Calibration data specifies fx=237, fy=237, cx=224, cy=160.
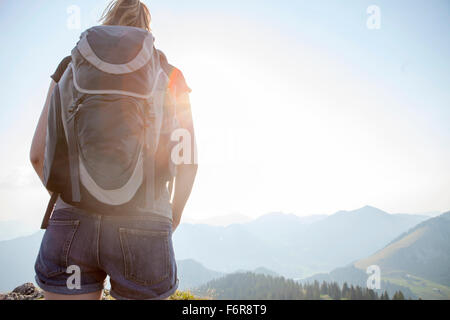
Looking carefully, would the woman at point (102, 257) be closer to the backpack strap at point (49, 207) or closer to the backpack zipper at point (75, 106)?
the backpack strap at point (49, 207)

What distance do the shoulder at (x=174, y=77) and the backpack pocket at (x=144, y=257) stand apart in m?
1.32

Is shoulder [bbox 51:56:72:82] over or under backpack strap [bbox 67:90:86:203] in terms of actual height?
over

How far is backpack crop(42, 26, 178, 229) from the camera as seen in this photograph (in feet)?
5.56

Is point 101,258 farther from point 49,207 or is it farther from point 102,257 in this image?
point 49,207

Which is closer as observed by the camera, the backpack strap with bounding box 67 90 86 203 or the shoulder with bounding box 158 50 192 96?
the backpack strap with bounding box 67 90 86 203

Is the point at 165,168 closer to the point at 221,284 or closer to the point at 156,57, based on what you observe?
the point at 156,57

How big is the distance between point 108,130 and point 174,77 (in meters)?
0.88

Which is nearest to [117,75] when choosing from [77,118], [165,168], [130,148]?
[77,118]

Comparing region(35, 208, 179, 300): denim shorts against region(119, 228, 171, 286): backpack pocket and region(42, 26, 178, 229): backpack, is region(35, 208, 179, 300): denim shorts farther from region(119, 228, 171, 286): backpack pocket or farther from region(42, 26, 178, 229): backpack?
region(42, 26, 178, 229): backpack

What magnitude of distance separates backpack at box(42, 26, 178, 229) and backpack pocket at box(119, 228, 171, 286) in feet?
0.63

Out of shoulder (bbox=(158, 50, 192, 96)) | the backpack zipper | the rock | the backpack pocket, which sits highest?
shoulder (bbox=(158, 50, 192, 96))

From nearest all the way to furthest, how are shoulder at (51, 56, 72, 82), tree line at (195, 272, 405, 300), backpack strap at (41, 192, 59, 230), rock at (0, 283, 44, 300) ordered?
backpack strap at (41, 192, 59, 230) → shoulder at (51, 56, 72, 82) → rock at (0, 283, 44, 300) → tree line at (195, 272, 405, 300)

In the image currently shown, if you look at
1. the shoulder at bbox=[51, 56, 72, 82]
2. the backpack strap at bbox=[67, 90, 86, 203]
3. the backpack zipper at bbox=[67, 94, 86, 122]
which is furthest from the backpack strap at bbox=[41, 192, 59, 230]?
the shoulder at bbox=[51, 56, 72, 82]

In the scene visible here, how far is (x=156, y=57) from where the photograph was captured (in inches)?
83.2
